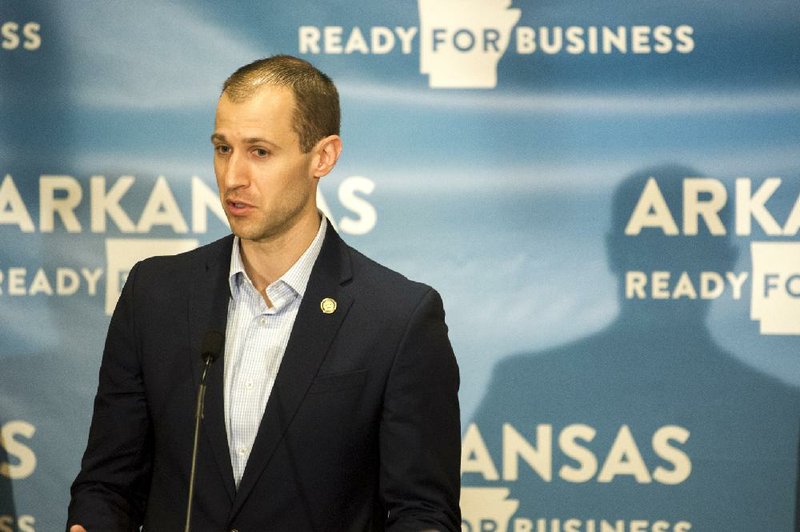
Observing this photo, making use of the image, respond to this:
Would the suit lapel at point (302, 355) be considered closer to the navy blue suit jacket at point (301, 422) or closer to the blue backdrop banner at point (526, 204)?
the navy blue suit jacket at point (301, 422)

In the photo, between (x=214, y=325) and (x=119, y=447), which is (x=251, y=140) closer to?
(x=214, y=325)

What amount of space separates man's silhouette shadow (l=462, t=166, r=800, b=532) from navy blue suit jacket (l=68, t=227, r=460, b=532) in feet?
4.14

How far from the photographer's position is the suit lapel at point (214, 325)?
2.13 m

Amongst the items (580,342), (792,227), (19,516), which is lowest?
(19,516)

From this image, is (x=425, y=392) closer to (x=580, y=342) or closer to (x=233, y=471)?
(x=233, y=471)

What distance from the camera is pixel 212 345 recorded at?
6.32 feet

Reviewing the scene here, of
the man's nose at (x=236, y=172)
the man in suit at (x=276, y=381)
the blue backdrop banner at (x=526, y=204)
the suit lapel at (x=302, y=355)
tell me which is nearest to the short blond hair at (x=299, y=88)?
the man in suit at (x=276, y=381)

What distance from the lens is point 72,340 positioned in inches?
140

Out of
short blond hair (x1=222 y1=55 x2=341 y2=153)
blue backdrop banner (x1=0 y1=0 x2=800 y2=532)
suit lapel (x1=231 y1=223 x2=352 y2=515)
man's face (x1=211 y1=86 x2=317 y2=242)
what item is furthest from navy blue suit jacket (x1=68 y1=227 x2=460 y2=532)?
blue backdrop banner (x1=0 y1=0 x2=800 y2=532)

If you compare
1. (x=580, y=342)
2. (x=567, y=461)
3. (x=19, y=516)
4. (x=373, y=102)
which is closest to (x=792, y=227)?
(x=580, y=342)

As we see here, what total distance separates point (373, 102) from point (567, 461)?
4.52 ft

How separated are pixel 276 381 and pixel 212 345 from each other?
0.26 meters

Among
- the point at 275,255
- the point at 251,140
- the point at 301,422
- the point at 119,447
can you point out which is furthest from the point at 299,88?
the point at 119,447

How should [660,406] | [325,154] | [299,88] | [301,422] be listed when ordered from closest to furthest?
[301,422], [299,88], [325,154], [660,406]
